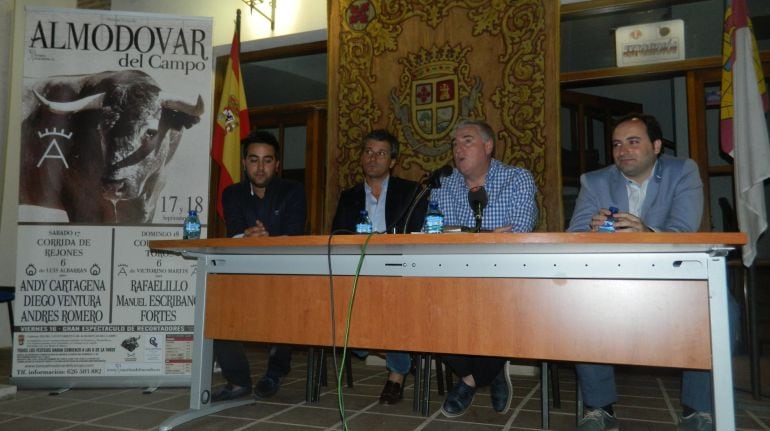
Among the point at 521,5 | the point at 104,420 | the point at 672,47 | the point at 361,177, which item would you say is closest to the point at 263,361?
the point at 361,177

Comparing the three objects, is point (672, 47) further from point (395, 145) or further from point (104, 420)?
point (104, 420)

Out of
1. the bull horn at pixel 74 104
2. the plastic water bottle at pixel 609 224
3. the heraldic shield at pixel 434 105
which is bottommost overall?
the plastic water bottle at pixel 609 224

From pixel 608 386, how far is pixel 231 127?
9.63 ft

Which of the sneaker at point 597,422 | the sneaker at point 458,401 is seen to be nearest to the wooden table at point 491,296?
the sneaker at point 597,422

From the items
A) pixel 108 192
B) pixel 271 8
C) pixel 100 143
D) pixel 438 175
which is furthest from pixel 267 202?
pixel 271 8

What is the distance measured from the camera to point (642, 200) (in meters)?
2.22

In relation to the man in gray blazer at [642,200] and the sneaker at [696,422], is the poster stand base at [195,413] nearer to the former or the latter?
the man in gray blazer at [642,200]

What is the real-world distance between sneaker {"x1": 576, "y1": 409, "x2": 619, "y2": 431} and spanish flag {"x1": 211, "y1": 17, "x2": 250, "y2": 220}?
2.69m

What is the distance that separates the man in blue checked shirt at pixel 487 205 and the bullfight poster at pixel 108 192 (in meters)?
1.39

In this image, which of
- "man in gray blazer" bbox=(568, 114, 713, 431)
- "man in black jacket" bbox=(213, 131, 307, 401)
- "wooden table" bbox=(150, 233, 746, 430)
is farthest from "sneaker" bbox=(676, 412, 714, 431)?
"man in black jacket" bbox=(213, 131, 307, 401)

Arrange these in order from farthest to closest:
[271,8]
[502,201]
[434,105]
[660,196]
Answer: [271,8] → [434,105] → [502,201] → [660,196]

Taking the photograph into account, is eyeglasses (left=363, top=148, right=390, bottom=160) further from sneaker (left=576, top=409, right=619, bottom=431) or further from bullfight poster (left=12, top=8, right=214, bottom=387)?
sneaker (left=576, top=409, right=619, bottom=431)

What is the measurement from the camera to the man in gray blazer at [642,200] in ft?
6.59

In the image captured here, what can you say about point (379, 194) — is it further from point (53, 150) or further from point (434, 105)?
point (53, 150)
